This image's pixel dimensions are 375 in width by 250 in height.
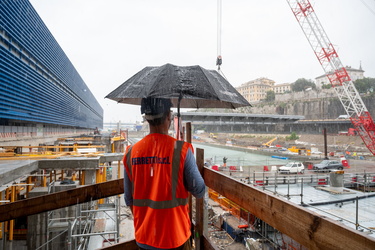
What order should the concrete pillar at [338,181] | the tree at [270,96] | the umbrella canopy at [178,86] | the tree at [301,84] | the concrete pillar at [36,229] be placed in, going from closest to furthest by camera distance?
1. the umbrella canopy at [178,86]
2. the concrete pillar at [36,229]
3. the concrete pillar at [338,181]
4. the tree at [301,84]
5. the tree at [270,96]

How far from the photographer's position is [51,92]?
19391 millimetres

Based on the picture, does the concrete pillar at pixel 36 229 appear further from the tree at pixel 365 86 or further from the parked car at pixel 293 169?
the tree at pixel 365 86

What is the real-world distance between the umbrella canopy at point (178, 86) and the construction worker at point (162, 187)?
1.02ft

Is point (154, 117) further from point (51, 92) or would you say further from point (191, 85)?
point (51, 92)

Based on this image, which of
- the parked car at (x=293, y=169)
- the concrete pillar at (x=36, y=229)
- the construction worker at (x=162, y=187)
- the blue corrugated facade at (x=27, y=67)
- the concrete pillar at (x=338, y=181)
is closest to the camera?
the construction worker at (x=162, y=187)

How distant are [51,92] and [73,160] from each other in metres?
12.8

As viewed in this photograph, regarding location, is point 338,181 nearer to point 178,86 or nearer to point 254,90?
point 178,86

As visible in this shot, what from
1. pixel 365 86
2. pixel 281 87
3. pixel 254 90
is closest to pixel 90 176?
pixel 365 86

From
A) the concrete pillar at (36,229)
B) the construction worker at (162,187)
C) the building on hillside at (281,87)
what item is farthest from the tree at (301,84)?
the construction worker at (162,187)

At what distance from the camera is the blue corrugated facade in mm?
10945

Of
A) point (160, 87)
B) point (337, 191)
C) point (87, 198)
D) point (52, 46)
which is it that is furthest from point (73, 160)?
point (52, 46)

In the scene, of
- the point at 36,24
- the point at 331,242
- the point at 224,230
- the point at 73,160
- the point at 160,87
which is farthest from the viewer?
the point at 36,24

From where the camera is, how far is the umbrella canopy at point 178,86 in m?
1.75

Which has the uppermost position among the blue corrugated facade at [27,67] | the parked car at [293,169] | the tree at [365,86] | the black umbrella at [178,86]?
the tree at [365,86]
